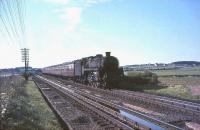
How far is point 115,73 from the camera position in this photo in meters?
33.3

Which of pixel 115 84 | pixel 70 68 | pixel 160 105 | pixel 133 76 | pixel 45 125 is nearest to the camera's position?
pixel 45 125

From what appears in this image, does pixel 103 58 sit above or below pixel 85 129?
above

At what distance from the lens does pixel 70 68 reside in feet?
167

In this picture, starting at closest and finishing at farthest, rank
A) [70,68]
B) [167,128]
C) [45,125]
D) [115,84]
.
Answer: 1. [167,128]
2. [45,125]
3. [115,84]
4. [70,68]

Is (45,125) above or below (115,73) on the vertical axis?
below

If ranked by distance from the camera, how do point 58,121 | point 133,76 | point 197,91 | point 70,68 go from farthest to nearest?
point 70,68
point 133,76
point 197,91
point 58,121

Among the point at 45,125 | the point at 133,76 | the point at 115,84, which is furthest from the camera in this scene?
the point at 133,76

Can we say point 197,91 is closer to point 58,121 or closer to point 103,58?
point 103,58

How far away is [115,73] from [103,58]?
200 centimetres

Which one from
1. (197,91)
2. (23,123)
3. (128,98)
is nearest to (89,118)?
(23,123)

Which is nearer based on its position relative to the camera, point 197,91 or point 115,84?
point 197,91

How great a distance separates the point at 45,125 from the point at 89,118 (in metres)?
2.69

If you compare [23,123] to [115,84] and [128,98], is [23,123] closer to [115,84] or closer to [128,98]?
[128,98]

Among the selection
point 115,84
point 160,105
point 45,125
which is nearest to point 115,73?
point 115,84
